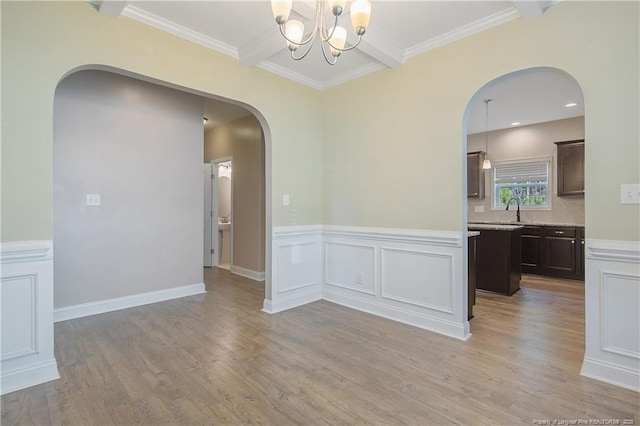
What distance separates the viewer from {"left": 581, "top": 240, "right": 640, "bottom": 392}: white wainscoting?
2.05 m

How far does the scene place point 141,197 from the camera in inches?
152

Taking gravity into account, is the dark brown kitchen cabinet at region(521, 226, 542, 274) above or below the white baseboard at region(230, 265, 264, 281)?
above

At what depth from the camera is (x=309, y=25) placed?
268 cm

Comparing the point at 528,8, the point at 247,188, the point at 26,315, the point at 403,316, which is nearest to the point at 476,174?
the point at 403,316

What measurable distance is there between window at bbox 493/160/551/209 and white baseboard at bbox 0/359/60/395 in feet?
22.8

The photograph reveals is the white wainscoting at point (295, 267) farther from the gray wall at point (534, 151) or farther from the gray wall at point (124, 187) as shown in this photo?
the gray wall at point (534, 151)

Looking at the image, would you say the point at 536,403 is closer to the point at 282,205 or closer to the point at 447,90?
the point at 447,90

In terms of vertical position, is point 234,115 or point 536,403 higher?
point 234,115

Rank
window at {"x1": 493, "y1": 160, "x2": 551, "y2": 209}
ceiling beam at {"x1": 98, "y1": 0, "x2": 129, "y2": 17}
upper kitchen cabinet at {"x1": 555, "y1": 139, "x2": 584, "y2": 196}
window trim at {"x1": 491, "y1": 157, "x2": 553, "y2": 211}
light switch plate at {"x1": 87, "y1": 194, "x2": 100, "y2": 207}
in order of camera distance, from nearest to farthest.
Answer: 1. ceiling beam at {"x1": 98, "y1": 0, "x2": 129, "y2": 17}
2. light switch plate at {"x1": 87, "y1": 194, "x2": 100, "y2": 207}
3. upper kitchen cabinet at {"x1": 555, "y1": 139, "x2": 584, "y2": 196}
4. window trim at {"x1": 491, "y1": 157, "x2": 553, "y2": 211}
5. window at {"x1": 493, "y1": 160, "x2": 551, "y2": 209}

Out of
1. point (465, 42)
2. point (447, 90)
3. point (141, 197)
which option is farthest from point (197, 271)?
point (465, 42)

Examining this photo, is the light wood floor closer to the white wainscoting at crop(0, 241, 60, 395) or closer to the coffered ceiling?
the white wainscoting at crop(0, 241, 60, 395)

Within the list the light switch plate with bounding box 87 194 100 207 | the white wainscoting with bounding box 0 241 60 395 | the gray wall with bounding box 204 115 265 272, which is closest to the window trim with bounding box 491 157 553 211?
the gray wall with bounding box 204 115 265 272

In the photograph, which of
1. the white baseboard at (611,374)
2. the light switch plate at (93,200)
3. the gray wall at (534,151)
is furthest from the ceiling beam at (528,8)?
the light switch plate at (93,200)

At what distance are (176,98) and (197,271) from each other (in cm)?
232
